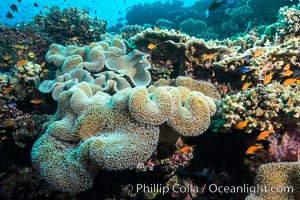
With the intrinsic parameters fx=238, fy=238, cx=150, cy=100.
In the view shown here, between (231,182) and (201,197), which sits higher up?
(231,182)

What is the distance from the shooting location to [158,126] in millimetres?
2598

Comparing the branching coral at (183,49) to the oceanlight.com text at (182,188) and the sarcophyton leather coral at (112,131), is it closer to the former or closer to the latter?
the sarcophyton leather coral at (112,131)

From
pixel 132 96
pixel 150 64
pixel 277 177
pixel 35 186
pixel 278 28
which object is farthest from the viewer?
pixel 278 28

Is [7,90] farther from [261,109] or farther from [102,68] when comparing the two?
[261,109]

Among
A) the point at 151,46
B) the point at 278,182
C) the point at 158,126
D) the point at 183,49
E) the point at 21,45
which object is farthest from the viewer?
the point at 21,45

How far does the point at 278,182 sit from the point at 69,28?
298 inches

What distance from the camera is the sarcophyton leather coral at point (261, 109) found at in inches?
114

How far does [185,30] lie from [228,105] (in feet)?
34.7

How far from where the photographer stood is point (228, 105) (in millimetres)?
3049

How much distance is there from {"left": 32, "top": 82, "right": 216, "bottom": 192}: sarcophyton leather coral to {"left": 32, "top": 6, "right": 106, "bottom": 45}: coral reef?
5432 millimetres

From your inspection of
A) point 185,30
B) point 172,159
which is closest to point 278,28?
point 172,159

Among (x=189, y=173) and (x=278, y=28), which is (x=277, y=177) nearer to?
(x=189, y=173)

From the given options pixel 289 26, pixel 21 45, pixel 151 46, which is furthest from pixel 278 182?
pixel 21 45

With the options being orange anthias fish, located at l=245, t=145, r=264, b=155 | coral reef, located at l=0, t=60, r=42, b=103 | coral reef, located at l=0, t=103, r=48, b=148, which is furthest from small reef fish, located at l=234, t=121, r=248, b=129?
coral reef, located at l=0, t=60, r=42, b=103
